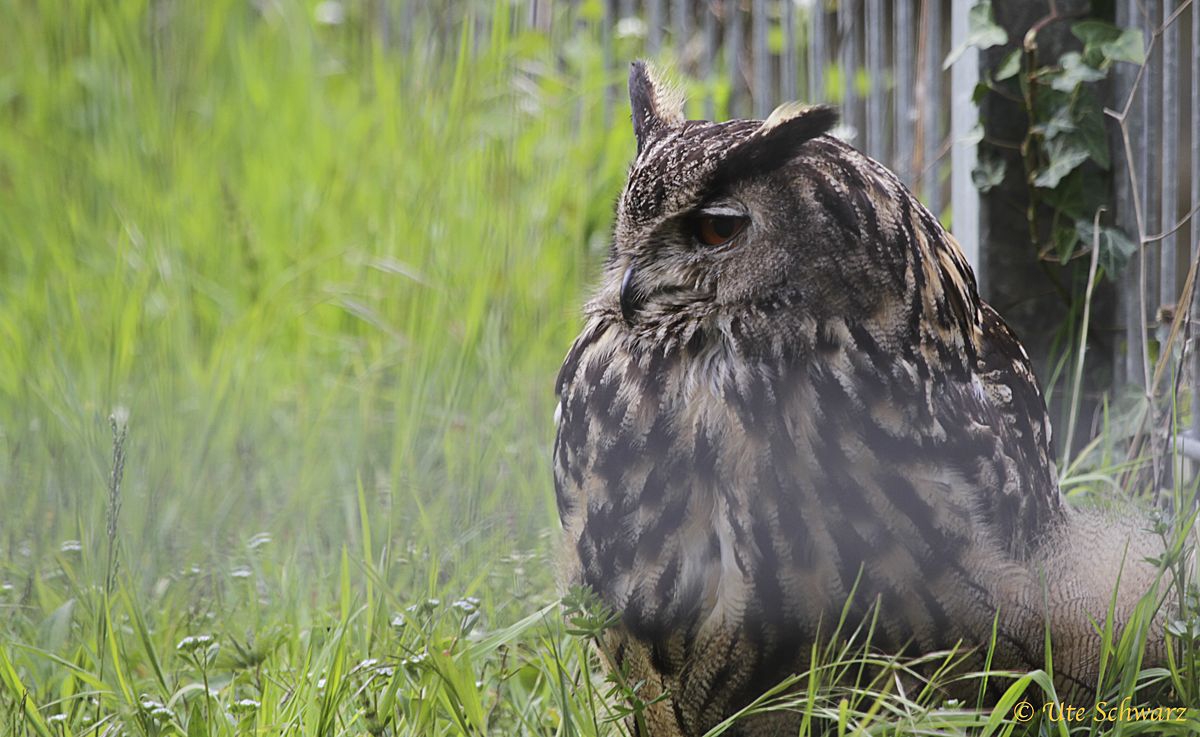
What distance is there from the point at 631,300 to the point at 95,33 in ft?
9.44

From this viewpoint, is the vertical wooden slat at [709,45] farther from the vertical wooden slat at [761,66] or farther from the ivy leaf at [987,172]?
the ivy leaf at [987,172]

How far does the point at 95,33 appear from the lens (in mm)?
3918

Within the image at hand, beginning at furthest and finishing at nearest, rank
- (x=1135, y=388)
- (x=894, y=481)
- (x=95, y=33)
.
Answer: (x=95, y=33) < (x=1135, y=388) < (x=894, y=481)

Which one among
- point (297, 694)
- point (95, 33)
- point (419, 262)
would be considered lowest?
point (297, 694)

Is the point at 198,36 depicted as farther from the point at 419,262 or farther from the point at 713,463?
the point at 713,463

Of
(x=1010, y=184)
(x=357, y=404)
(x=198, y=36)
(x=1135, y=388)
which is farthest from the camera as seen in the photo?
(x=198, y=36)

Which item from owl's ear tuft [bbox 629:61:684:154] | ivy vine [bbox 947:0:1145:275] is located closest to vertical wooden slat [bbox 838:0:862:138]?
ivy vine [bbox 947:0:1145:275]

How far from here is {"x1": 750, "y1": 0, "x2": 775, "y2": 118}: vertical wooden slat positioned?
3512mm

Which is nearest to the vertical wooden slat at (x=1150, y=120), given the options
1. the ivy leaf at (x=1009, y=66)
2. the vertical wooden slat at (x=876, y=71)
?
the ivy leaf at (x=1009, y=66)

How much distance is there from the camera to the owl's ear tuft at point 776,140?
1.65 meters

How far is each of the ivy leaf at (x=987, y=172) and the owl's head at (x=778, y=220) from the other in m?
1.08

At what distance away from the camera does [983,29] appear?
2.65 m

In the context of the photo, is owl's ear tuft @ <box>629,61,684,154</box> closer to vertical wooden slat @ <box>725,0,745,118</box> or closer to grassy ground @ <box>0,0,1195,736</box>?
grassy ground @ <box>0,0,1195,736</box>

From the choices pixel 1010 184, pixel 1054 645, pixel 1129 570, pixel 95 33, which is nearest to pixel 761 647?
pixel 1054 645
